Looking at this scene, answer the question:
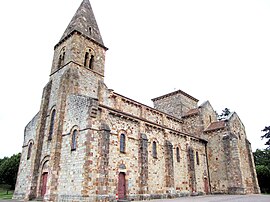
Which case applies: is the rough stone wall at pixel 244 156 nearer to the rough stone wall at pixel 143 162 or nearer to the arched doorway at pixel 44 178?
the rough stone wall at pixel 143 162

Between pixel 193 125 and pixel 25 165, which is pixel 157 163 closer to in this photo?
pixel 193 125

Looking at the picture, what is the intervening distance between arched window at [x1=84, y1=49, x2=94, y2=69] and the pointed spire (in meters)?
2.05

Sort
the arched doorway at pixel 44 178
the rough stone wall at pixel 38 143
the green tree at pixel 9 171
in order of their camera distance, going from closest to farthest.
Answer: the arched doorway at pixel 44 178
the rough stone wall at pixel 38 143
the green tree at pixel 9 171

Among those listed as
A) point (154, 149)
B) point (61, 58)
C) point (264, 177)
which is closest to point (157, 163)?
point (154, 149)

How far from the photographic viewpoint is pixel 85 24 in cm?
2631

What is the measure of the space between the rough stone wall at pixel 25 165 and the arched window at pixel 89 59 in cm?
820

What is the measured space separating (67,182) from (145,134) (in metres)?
8.57

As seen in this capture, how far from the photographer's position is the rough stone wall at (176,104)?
35688 millimetres

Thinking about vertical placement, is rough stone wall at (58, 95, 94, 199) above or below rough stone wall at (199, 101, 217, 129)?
below

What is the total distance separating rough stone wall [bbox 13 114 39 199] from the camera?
74.4ft

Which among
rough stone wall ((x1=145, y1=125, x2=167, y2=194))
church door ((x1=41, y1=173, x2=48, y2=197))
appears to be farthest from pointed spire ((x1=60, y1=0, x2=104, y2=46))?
church door ((x1=41, y1=173, x2=48, y2=197))

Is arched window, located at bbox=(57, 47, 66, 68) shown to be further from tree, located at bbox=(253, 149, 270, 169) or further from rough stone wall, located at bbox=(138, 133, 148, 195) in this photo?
tree, located at bbox=(253, 149, 270, 169)

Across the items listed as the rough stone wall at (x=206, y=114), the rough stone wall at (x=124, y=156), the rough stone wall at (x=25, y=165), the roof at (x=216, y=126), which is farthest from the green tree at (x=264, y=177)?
the rough stone wall at (x=25, y=165)

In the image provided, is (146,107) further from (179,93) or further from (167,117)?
(179,93)
